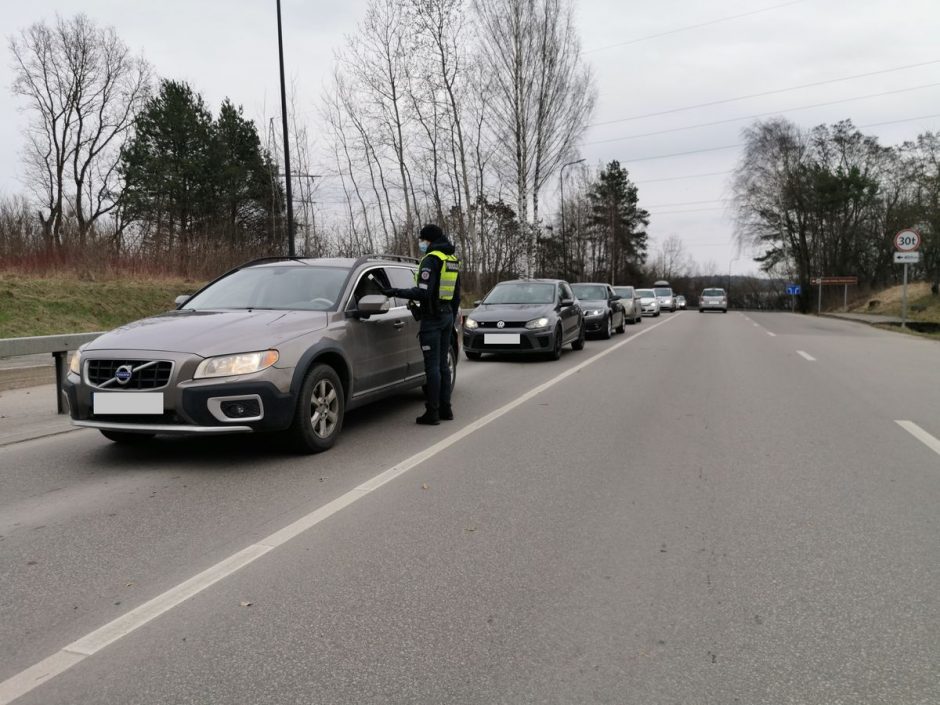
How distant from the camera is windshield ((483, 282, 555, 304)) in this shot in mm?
13555

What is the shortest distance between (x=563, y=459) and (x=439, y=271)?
229cm

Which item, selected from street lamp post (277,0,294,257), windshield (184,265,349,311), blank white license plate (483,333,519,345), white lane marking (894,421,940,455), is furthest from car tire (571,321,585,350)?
windshield (184,265,349,311)

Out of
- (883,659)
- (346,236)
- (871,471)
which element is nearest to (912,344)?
(871,471)

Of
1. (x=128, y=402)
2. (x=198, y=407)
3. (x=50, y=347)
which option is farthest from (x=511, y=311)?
(x=128, y=402)

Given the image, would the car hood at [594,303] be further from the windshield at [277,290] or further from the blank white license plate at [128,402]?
the blank white license plate at [128,402]

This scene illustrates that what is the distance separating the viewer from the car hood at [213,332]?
523 centimetres

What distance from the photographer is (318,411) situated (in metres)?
5.79

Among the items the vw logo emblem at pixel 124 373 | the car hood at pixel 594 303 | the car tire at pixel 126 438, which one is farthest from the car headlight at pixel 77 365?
the car hood at pixel 594 303

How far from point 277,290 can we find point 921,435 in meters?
6.13

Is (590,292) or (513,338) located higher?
(590,292)

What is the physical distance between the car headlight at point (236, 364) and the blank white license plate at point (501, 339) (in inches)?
295

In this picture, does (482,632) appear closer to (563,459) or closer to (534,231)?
(563,459)

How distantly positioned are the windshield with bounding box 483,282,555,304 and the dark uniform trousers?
6.54 metres

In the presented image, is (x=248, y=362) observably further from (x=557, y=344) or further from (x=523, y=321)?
(x=557, y=344)
